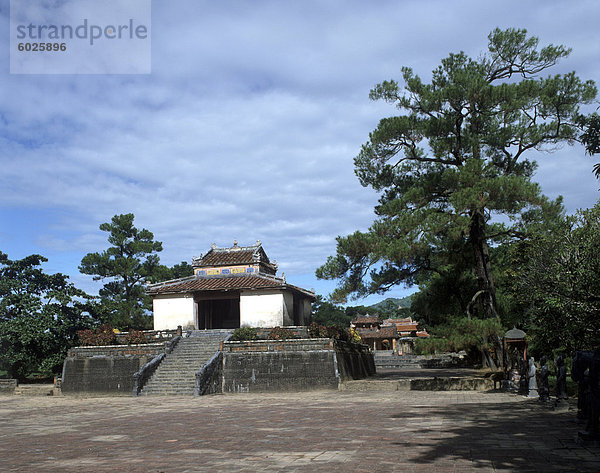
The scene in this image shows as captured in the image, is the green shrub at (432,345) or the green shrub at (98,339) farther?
the green shrub at (98,339)

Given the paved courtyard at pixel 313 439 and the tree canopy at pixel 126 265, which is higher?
the tree canopy at pixel 126 265

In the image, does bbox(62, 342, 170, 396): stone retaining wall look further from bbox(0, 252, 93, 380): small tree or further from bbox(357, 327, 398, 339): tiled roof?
bbox(357, 327, 398, 339): tiled roof

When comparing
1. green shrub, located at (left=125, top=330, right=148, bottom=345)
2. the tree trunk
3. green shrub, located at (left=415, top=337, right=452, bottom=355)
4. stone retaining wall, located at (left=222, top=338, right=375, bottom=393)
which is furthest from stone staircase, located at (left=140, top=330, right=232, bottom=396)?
the tree trunk

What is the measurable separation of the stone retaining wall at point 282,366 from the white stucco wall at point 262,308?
25.2 feet

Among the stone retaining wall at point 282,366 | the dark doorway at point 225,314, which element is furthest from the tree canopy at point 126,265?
the stone retaining wall at point 282,366

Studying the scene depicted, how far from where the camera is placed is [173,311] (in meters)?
33.0

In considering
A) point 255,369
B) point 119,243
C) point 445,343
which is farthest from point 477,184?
point 119,243

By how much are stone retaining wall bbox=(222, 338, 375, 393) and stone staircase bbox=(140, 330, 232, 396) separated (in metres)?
1.58

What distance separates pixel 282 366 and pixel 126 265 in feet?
92.9

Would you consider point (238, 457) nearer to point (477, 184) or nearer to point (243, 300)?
point (477, 184)

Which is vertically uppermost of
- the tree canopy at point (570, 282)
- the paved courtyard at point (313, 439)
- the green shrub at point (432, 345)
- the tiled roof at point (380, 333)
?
the tree canopy at point (570, 282)

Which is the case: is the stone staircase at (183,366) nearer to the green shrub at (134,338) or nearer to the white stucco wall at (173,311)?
the green shrub at (134,338)

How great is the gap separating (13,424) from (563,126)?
21168 millimetres

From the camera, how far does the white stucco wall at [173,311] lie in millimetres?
32744
